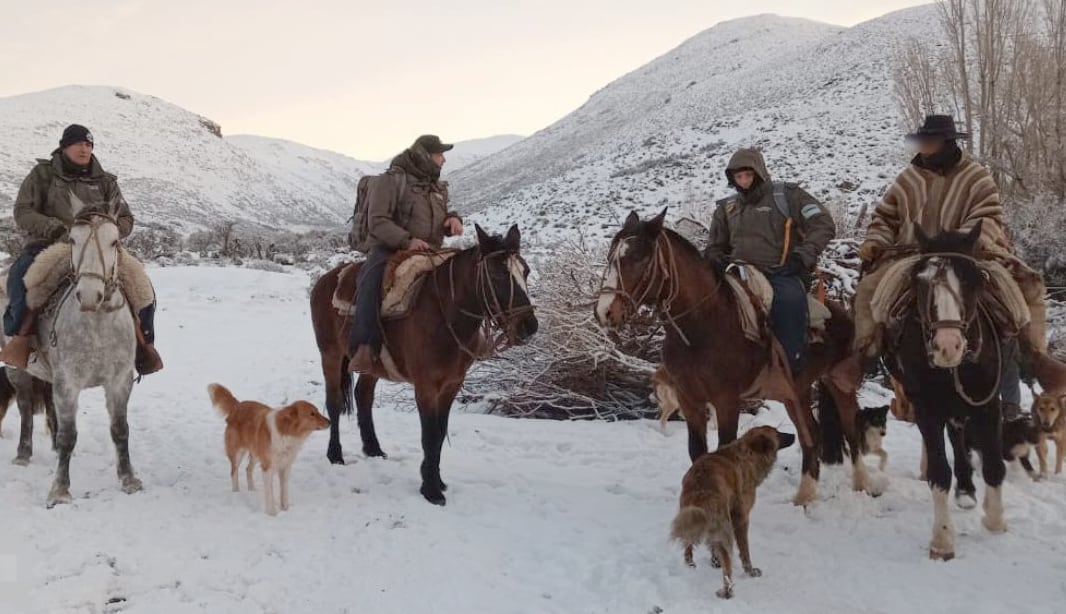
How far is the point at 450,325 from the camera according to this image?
230 inches

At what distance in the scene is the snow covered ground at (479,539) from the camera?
4074 millimetres

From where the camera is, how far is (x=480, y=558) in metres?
4.71

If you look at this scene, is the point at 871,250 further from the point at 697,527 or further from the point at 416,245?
the point at 416,245

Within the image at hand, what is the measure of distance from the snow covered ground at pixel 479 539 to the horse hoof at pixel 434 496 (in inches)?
2.6

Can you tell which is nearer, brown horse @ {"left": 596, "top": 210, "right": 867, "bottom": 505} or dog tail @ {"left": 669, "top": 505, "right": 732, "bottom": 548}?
dog tail @ {"left": 669, "top": 505, "right": 732, "bottom": 548}

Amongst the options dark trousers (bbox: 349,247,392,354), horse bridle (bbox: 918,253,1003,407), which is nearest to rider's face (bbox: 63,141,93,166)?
dark trousers (bbox: 349,247,392,354)

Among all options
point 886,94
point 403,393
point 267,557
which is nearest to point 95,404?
point 403,393

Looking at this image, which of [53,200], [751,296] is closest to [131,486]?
[53,200]

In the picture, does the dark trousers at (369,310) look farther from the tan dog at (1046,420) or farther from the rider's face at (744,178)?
the tan dog at (1046,420)

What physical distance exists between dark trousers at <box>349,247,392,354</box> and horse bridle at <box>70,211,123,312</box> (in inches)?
75.7

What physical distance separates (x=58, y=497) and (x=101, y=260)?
73.8 inches

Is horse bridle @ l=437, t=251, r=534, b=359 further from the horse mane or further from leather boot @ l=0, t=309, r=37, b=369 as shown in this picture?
leather boot @ l=0, t=309, r=37, b=369

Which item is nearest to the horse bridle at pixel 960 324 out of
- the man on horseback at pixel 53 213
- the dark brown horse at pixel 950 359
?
the dark brown horse at pixel 950 359

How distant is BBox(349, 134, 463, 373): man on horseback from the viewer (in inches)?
243
